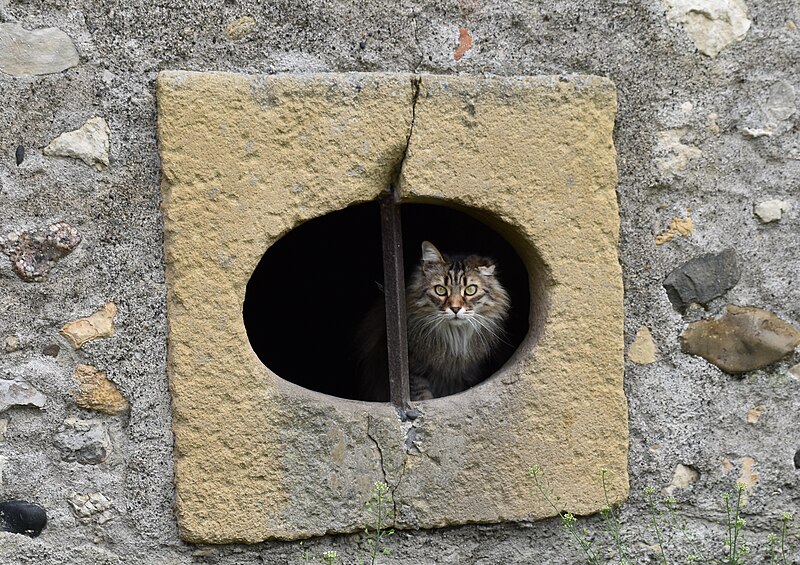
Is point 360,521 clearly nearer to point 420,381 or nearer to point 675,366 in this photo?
point 420,381

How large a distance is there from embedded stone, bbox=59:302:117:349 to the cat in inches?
45.1

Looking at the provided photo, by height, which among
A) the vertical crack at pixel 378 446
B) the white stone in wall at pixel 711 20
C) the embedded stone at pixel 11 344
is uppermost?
→ the white stone in wall at pixel 711 20

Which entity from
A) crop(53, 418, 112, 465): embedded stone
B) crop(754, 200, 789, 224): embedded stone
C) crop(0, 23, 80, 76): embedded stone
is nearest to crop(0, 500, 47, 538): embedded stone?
crop(53, 418, 112, 465): embedded stone

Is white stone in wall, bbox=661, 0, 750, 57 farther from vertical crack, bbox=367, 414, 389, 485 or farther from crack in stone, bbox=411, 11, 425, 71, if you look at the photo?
vertical crack, bbox=367, 414, 389, 485

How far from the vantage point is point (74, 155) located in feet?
7.84

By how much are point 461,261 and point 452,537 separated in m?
1.03

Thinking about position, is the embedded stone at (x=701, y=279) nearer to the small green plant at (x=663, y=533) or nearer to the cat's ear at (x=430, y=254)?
the small green plant at (x=663, y=533)

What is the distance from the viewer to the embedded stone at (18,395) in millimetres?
2398

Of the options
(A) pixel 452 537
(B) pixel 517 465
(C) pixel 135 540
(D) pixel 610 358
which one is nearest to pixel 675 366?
(D) pixel 610 358

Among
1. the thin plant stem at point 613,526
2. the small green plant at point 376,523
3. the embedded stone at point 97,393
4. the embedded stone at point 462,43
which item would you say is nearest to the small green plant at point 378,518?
the small green plant at point 376,523

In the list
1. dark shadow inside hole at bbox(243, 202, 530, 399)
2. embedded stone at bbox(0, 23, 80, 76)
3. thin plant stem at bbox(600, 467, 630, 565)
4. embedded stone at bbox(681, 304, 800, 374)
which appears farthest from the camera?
dark shadow inside hole at bbox(243, 202, 530, 399)

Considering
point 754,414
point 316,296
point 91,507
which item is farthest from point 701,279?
point 316,296

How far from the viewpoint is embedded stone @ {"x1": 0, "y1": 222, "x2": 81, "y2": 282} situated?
2.37 meters

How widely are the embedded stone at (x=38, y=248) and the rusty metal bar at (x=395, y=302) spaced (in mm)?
812
